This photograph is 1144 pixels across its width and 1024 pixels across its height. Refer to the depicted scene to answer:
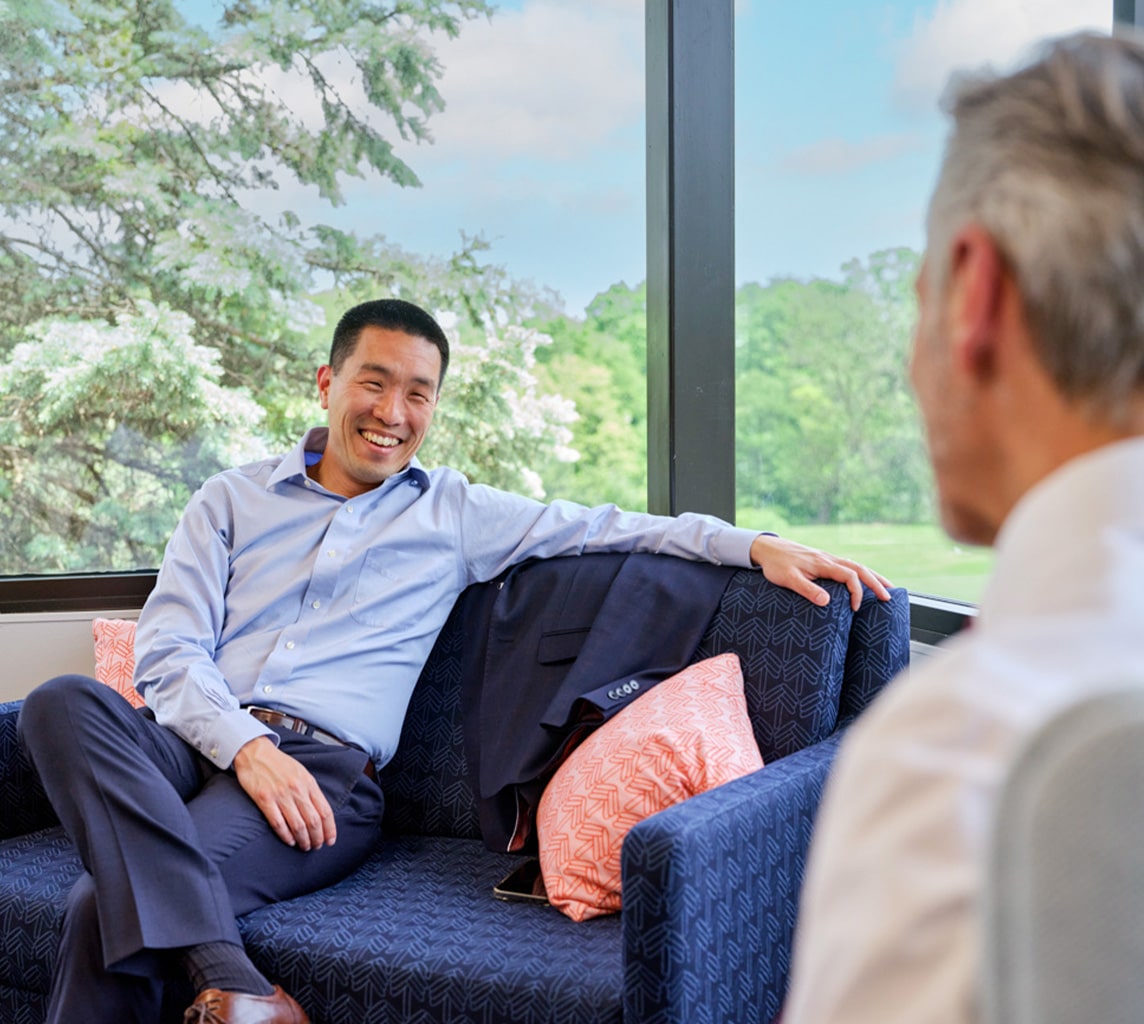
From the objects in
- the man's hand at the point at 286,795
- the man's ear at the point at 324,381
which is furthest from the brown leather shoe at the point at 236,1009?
the man's ear at the point at 324,381

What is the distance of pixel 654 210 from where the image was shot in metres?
2.89

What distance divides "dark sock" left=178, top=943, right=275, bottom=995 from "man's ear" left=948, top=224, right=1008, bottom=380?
1.39 metres

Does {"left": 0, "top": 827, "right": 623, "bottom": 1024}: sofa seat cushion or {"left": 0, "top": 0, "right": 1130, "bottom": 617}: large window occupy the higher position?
{"left": 0, "top": 0, "right": 1130, "bottom": 617}: large window

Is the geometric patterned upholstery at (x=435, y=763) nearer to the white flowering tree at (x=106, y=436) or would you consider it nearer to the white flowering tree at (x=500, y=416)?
the white flowering tree at (x=500, y=416)

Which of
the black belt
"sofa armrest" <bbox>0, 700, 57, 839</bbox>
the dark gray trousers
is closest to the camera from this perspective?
the dark gray trousers

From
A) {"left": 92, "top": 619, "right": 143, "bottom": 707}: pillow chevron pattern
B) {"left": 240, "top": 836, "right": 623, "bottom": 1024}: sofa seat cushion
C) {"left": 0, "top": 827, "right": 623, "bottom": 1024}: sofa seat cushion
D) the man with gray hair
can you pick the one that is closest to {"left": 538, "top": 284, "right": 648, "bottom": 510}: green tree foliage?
{"left": 92, "top": 619, "right": 143, "bottom": 707}: pillow chevron pattern

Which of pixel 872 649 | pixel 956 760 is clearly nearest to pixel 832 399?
pixel 872 649

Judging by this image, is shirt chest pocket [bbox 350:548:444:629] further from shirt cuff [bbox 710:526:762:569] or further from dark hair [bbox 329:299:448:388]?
shirt cuff [bbox 710:526:762:569]

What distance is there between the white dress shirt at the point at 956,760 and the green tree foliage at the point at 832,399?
2.24 metres

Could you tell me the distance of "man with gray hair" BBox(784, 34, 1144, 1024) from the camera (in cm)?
45

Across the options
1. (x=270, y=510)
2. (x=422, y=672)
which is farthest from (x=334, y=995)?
(x=270, y=510)

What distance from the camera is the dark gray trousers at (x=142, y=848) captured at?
66.2 inches

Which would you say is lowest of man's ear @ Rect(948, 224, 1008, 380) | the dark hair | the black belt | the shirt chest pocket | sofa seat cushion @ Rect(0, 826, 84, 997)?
sofa seat cushion @ Rect(0, 826, 84, 997)

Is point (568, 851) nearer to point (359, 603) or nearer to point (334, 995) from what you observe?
point (334, 995)
